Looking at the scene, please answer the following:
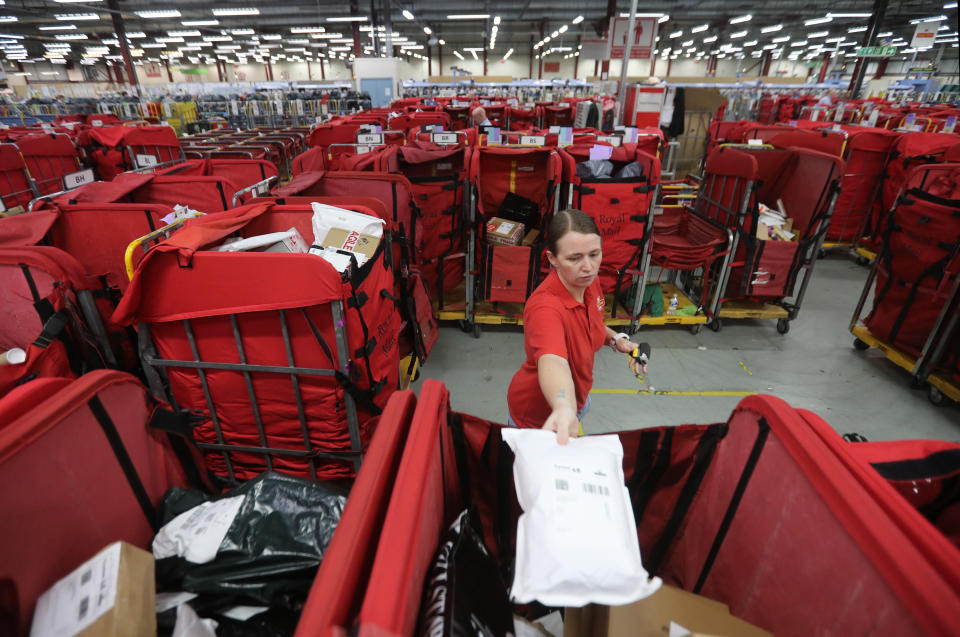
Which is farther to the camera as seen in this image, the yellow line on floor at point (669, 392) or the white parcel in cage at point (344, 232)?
the yellow line on floor at point (669, 392)

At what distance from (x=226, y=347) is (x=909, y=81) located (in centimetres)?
2779

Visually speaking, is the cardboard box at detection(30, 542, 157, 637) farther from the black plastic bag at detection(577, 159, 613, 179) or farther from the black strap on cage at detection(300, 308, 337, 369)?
the black plastic bag at detection(577, 159, 613, 179)

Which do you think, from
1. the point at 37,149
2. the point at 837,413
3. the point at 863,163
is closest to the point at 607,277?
the point at 837,413

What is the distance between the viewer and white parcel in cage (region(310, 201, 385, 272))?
2.26 meters

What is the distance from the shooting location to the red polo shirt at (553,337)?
62.3 inches

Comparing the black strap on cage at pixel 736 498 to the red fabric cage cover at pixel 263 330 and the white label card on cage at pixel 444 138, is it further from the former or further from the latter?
the white label card on cage at pixel 444 138

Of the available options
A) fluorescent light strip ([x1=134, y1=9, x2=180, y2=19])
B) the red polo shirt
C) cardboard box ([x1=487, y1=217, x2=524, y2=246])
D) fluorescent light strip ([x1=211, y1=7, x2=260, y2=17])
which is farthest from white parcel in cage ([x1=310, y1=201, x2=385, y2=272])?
fluorescent light strip ([x1=134, y1=9, x2=180, y2=19])

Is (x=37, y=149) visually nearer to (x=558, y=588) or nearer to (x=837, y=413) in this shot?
(x=558, y=588)

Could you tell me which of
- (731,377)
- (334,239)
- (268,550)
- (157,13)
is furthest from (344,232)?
(157,13)

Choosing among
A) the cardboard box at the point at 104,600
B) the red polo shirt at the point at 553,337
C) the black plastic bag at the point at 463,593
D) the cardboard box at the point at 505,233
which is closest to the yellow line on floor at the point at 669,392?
the cardboard box at the point at 505,233

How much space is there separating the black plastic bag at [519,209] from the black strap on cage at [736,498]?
11.7 feet

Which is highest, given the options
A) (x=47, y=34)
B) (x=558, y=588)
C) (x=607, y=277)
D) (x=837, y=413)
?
(x=47, y=34)

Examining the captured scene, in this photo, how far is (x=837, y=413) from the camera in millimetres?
3518

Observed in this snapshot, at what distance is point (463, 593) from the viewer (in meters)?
0.96
